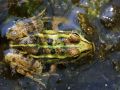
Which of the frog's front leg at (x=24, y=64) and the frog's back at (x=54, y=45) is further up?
the frog's back at (x=54, y=45)

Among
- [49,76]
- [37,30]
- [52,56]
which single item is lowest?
[49,76]

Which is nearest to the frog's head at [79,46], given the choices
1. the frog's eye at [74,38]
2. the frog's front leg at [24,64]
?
the frog's eye at [74,38]

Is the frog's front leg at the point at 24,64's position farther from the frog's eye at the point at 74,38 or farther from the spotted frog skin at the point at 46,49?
the frog's eye at the point at 74,38

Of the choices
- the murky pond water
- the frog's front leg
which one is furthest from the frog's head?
the frog's front leg

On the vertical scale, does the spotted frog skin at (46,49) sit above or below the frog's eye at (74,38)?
below

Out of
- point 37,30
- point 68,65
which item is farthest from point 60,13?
point 68,65

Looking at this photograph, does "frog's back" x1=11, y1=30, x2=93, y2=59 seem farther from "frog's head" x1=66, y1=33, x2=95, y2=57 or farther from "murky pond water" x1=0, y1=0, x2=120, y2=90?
"murky pond water" x1=0, y1=0, x2=120, y2=90

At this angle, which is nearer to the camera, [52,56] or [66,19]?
[52,56]

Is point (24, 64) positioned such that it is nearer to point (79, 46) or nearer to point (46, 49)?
point (46, 49)

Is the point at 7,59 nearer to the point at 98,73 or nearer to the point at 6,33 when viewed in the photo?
the point at 6,33

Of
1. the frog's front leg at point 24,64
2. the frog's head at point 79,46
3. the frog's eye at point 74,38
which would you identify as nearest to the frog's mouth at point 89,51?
the frog's head at point 79,46

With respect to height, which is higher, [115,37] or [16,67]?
[115,37]
